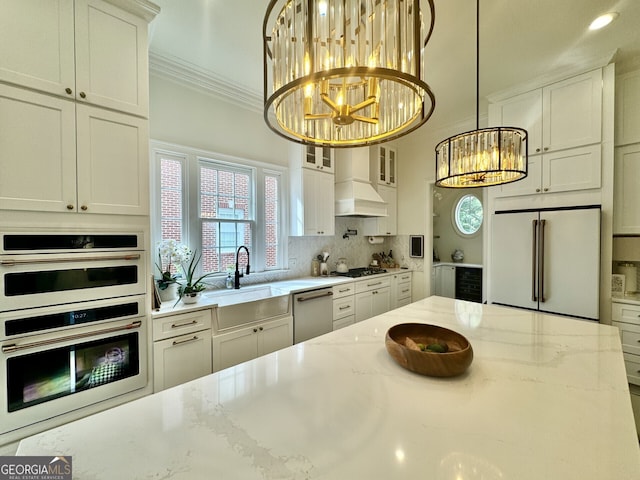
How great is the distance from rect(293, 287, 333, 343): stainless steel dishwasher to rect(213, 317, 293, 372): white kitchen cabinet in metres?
0.11

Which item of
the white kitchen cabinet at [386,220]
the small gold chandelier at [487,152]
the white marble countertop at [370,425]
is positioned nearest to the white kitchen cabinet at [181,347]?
the white marble countertop at [370,425]

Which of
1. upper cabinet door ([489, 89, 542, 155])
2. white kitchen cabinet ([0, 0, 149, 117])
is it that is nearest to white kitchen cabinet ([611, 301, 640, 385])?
upper cabinet door ([489, 89, 542, 155])

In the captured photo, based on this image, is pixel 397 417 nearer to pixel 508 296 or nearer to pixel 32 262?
pixel 32 262

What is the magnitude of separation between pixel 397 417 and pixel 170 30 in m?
2.89

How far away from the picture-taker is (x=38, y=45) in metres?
1.55

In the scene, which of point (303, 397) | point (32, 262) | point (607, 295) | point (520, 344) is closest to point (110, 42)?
point (32, 262)

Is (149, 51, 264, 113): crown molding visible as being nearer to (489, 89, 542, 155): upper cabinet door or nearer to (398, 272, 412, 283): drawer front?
(489, 89, 542, 155): upper cabinet door

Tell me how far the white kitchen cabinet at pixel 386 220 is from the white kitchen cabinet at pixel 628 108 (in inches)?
100.0

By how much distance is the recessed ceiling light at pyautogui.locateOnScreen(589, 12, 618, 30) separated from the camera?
200 centimetres

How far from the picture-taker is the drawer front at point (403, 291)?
425 cm

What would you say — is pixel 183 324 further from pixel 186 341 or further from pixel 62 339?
pixel 62 339

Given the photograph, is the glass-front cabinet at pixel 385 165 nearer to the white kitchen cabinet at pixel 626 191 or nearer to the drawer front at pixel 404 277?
the drawer front at pixel 404 277

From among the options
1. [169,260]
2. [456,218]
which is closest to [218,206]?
[169,260]

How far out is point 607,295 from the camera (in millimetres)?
2551
